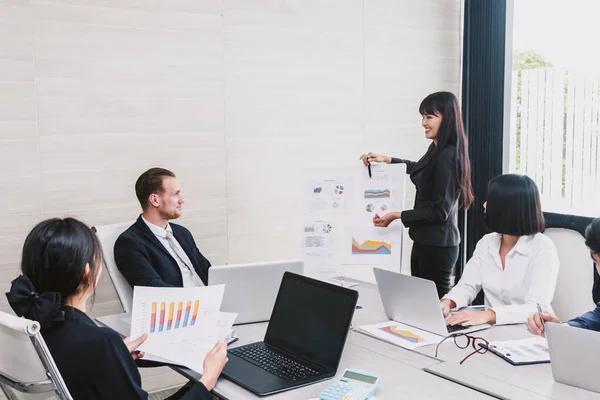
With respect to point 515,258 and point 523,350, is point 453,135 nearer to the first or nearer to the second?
point 515,258

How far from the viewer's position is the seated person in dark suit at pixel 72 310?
1712 millimetres

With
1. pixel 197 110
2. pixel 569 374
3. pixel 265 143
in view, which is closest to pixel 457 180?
pixel 265 143

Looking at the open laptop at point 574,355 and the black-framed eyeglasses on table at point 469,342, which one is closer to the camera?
the open laptop at point 574,355

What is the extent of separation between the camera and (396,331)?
8.00 feet

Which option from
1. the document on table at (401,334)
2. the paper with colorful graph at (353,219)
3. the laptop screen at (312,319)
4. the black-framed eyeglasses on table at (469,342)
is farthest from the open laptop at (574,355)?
the paper with colorful graph at (353,219)

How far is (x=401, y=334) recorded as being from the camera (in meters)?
2.40

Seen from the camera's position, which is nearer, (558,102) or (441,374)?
A: (441,374)

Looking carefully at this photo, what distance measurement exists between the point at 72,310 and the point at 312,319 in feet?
2.54

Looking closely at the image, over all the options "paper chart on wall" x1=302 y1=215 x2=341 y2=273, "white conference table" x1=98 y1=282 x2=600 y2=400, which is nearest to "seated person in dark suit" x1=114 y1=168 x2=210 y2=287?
"paper chart on wall" x1=302 y1=215 x2=341 y2=273

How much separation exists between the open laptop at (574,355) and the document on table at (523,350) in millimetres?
171

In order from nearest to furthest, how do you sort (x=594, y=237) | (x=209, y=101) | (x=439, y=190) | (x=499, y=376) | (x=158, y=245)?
1. (x=499, y=376)
2. (x=594, y=237)
3. (x=158, y=245)
4. (x=439, y=190)
5. (x=209, y=101)

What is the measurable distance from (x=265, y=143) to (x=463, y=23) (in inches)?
75.9

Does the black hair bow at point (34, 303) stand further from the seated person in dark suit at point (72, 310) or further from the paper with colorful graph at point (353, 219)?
the paper with colorful graph at point (353, 219)

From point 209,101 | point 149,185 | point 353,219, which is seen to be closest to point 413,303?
point 353,219
